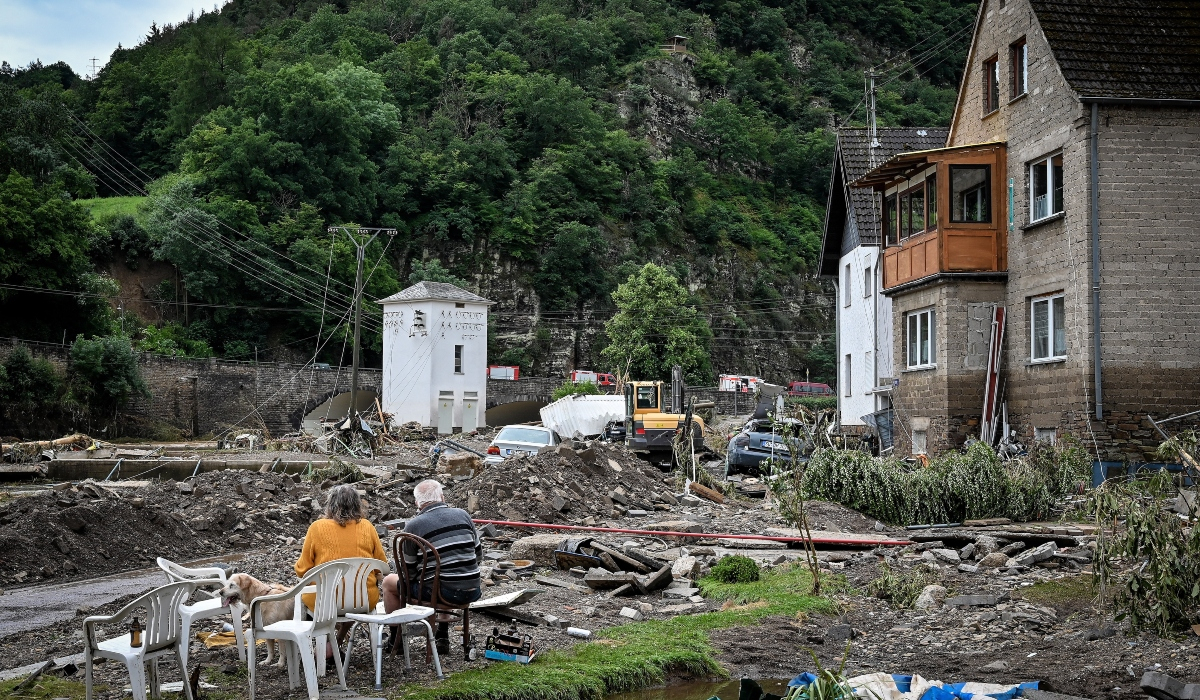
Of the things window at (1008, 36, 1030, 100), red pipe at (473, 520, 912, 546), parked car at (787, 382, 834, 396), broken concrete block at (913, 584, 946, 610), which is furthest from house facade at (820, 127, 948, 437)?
parked car at (787, 382, 834, 396)

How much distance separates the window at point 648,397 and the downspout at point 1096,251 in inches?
835

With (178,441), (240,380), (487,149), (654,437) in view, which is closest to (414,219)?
(487,149)

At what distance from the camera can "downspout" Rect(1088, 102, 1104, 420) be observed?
68.2ft

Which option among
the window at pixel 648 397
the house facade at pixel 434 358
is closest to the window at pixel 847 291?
the window at pixel 648 397

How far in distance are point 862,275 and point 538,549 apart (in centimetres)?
2114

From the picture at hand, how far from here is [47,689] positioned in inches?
317

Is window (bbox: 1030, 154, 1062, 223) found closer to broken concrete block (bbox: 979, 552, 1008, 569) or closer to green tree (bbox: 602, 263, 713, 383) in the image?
broken concrete block (bbox: 979, 552, 1008, 569)

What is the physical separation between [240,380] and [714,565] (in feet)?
170

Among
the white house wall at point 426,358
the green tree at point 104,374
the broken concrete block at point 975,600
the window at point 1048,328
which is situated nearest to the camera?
the broken concrete block at point 975,600

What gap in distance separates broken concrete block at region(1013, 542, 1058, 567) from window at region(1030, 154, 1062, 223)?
398 inches

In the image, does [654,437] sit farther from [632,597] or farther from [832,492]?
[632,597]

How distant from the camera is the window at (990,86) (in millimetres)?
25203

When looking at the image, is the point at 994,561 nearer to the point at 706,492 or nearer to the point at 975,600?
the point at 975,600

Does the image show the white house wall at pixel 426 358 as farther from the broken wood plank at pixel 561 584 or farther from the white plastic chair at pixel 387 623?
the white plastic chair at pixel 387 623
